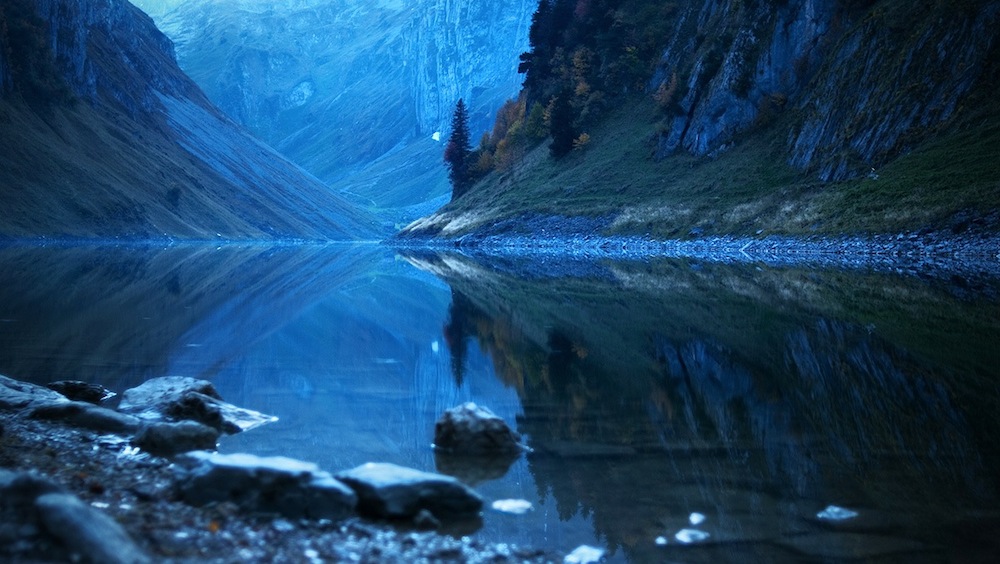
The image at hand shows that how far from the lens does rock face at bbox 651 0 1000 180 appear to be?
53.8 m

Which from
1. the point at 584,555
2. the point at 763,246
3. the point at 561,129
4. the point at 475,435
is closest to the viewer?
the point at 584,555

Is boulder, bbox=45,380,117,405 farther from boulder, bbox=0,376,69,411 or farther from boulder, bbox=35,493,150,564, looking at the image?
boulder, bbox=35,493,150,564

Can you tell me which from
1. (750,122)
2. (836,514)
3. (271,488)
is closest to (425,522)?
(271,488)

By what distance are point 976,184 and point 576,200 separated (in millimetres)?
44695

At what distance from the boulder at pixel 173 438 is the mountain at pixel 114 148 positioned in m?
93.9

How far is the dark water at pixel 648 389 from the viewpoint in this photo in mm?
8633

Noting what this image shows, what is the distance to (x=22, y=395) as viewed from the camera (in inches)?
551

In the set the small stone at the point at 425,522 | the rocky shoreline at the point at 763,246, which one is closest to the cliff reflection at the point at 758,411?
the small stone at the point at 425,522

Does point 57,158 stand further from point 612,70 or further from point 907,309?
point 907,309

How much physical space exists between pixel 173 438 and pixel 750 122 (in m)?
72.6

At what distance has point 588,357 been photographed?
1870cm

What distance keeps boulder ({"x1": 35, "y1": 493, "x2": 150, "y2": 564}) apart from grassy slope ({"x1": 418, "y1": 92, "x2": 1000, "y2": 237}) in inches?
1682

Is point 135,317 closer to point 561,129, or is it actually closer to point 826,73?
point 826,73

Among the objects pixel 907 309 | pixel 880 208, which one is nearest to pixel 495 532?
pixel 907 309
